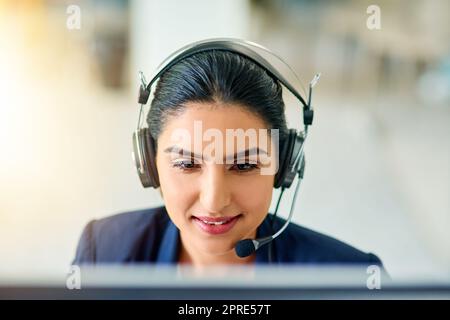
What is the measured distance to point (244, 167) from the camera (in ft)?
2.56

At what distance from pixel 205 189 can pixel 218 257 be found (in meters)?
0.11

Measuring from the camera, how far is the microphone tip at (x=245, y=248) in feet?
2.66

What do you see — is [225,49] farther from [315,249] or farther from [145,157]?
[315,249]

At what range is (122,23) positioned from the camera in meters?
0.85

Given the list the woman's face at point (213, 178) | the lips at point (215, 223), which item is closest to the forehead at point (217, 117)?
the woman's face at point (213, 178)

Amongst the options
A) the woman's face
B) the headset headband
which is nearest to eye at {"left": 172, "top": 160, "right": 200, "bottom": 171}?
the woman's face

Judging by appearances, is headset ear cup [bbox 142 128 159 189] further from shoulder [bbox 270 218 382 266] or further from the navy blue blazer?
shoulder [bbox 270 218 382 266]

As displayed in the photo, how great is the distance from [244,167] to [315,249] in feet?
0.55

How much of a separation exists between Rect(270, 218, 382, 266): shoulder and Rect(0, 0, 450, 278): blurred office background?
13 mm

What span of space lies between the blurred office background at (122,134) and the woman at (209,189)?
0.09ft

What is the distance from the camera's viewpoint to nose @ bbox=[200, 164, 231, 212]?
→ 769 mm

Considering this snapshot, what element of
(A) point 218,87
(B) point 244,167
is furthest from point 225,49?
(B) point 244,167

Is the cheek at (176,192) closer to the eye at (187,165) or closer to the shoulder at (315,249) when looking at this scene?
the eye at (187,165)
